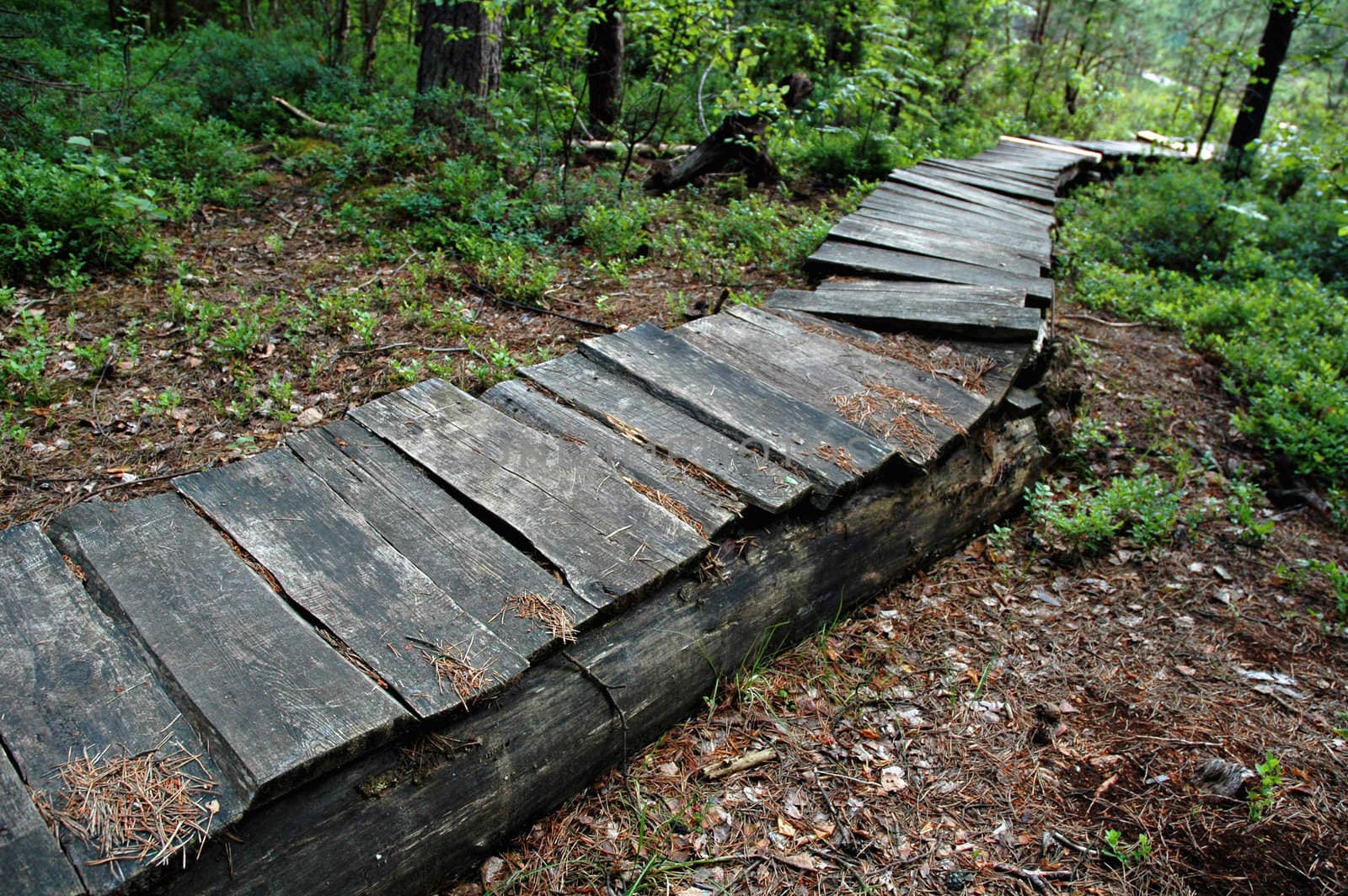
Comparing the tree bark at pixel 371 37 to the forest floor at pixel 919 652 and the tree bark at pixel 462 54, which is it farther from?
the forest floor at pixel 919 652

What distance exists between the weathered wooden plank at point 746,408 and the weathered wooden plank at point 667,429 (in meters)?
0.07

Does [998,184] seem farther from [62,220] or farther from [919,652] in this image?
[62,220]

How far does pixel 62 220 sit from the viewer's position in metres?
4.96

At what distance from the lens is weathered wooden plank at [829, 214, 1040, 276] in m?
A: 5.43

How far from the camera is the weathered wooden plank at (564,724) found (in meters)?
1.77

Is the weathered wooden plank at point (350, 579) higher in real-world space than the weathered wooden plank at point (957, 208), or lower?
lower

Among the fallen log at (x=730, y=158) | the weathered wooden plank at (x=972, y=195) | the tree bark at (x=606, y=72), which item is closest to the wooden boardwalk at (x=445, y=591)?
the weathered wooden plank at (x=972, y=195)

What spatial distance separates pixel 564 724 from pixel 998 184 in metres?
7.84

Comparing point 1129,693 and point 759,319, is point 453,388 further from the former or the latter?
point 1129,693

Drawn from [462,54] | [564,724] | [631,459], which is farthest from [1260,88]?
[564,724]

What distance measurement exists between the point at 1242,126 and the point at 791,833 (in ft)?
43.1

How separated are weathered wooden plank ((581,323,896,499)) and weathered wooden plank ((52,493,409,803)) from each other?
1.67 metres

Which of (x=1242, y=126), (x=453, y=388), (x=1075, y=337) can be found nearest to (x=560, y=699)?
(x=453, y=388)

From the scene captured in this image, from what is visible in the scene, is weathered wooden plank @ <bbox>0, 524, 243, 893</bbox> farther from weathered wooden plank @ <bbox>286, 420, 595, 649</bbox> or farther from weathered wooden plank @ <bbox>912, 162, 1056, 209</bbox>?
weathered wooden plank @ <bbox>912, 162, 1056, 209</bbox>
